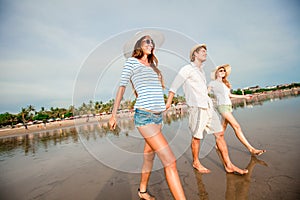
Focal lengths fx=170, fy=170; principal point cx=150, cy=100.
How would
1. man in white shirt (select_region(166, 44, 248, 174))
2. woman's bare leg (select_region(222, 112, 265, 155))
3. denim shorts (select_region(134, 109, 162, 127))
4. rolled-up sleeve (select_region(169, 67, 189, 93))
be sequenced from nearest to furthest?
denim shorts (select_region(134, 109, 162, 127)) < rolled-up sleeve (select_region(169, 67, 189, 93)) < man in white shirt (select_region(166, 44, 248, 174)) < woman's bare leg (select_region(222, 112, 265, 155))

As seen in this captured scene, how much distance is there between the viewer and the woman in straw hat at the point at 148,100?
68.9 inches

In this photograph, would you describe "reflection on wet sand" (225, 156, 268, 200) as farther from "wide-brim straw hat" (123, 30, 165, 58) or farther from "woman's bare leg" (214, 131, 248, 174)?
"wide-brim straw hat" (123, 30, 165, 58)

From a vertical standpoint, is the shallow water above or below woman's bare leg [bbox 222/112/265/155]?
below

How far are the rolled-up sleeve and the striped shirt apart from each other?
74 cm

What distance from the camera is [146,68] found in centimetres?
199

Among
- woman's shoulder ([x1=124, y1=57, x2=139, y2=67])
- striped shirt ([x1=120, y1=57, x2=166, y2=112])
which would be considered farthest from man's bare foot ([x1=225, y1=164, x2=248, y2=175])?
woman's shoulder ([x1=124, y1=57, x2=139, y2=67])

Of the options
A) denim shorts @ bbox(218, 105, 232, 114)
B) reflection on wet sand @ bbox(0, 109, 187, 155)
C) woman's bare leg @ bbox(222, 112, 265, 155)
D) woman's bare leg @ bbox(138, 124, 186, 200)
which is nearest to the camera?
woman's bare leg @ bbox(138, 124, 186, 200)

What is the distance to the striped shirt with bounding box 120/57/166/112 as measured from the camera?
1891 millimetres

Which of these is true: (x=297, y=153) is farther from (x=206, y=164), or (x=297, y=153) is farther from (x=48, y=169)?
(x=48, y=169)

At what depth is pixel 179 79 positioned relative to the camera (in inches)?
107

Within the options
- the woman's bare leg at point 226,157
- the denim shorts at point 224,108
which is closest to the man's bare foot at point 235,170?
the woman's bare leg at point 226,157


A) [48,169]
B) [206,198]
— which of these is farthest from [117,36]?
[48,169]

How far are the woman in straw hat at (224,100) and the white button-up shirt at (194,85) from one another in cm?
75

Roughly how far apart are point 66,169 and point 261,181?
4052 millimetres
